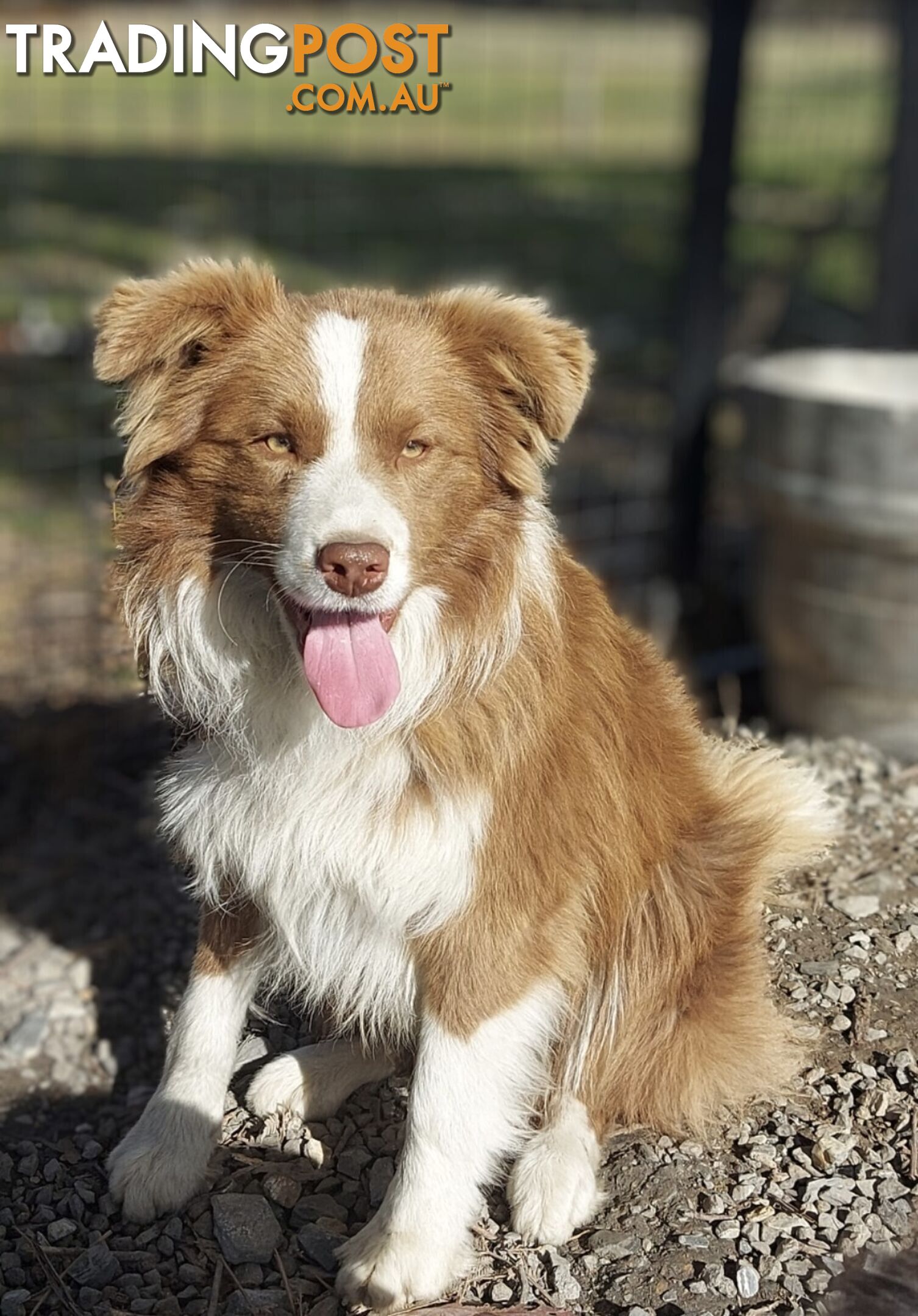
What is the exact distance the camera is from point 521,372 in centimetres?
279

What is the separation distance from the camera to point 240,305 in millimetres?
2764

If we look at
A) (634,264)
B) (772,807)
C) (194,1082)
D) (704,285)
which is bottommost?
(194,1082)

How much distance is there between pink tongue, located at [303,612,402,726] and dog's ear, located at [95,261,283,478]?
47 cm

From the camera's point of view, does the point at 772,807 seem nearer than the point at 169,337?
No

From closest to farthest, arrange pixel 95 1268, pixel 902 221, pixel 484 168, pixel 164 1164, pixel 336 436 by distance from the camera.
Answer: pixel 336 436 < pixel 95 1268 < pixel 164 1164 < pixel 902 221 < pixel 484 168

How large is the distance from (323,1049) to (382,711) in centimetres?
114

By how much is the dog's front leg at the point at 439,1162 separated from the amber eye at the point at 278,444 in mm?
1116

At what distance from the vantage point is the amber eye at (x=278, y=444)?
2670 mm

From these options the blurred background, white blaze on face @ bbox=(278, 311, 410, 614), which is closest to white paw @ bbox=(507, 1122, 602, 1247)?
white blaze on face @ bbox=(278, 311, 410, 614)

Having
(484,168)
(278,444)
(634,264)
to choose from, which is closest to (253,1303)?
(278,444)

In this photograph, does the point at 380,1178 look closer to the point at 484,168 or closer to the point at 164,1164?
the point at 164,1164

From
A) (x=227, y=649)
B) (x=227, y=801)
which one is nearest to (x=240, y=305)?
(x=227, y=649)

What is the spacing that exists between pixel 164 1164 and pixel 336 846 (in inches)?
34.6

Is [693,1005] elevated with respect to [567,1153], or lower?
elevated
